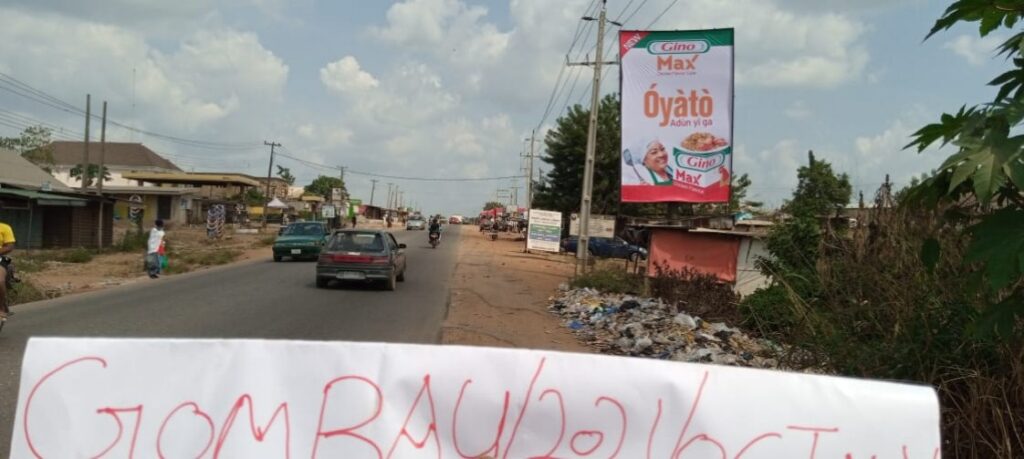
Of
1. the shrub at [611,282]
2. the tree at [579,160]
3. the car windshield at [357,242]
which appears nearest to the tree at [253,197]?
the tree at [579,160]

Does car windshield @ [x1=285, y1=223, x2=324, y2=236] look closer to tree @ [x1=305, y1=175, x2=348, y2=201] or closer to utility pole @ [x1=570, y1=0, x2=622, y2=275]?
utility pole @ [x1=570, y1=0, x2=622, y2=275]

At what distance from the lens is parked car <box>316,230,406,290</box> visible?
16.5m

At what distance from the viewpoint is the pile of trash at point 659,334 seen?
8.53m

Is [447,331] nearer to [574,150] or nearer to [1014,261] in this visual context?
[1014,261]

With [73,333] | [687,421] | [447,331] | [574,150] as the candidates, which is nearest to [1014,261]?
[687,421]

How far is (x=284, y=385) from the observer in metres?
Result: 2.41

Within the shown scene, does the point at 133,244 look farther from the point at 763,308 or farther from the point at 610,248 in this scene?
the point at 763,308

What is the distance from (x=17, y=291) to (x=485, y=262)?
698 inches

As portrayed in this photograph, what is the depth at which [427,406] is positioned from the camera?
2367mm

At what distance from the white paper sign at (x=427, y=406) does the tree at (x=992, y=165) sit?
0.53 metres

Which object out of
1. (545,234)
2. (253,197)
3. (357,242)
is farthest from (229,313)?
(253,197)

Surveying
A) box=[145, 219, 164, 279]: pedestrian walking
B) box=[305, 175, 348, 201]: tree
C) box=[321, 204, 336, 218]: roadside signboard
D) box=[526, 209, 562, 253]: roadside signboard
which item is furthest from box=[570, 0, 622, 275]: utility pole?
box=[305, 175, 348, 201]: tree

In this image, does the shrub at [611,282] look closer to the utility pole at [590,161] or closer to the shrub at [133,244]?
the utility pole at [590,161]

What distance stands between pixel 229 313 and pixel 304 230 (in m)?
16.4
